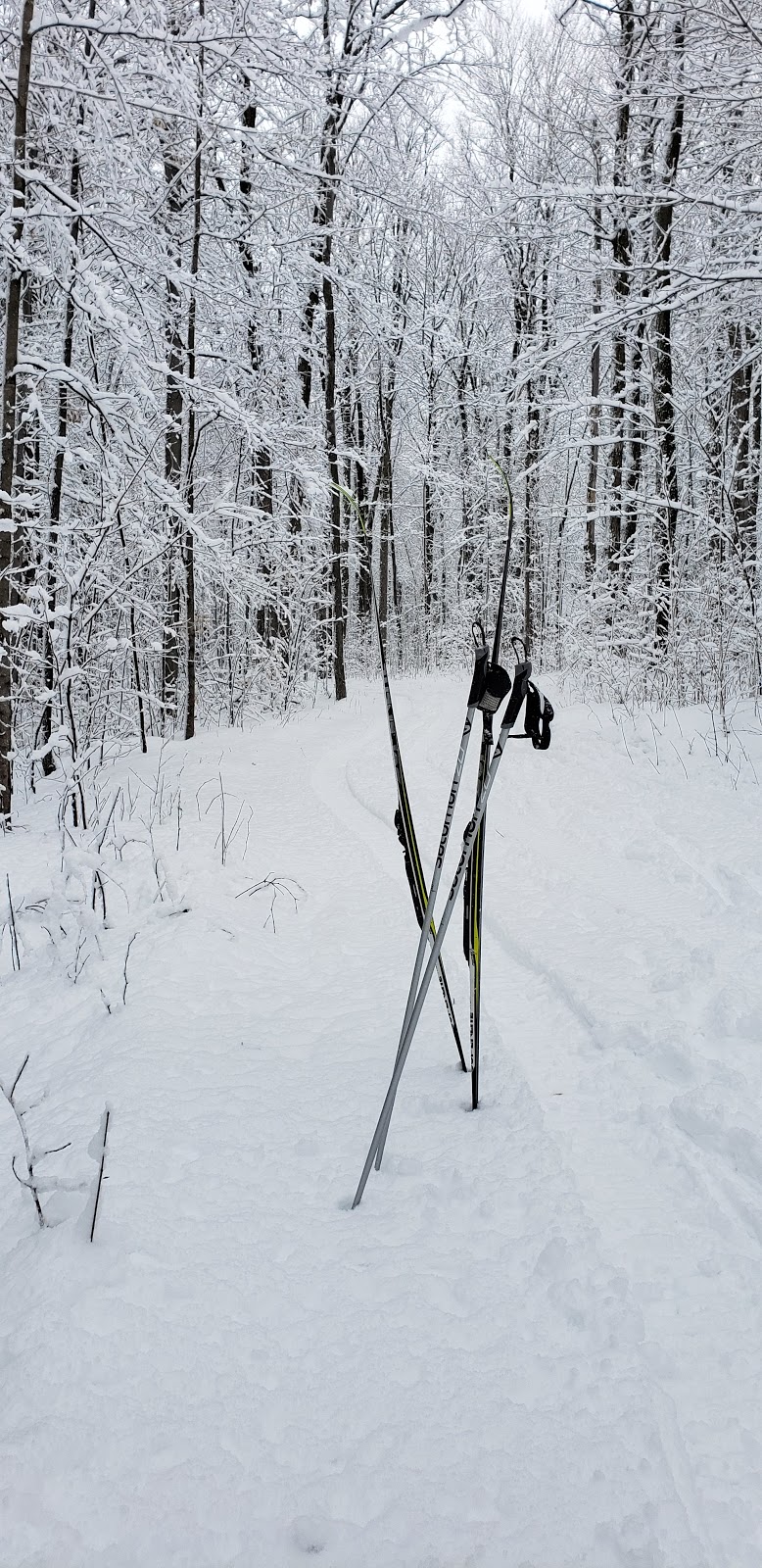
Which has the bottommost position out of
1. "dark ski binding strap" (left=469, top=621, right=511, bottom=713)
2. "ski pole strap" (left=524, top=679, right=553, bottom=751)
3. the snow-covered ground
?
the snow-covered ground

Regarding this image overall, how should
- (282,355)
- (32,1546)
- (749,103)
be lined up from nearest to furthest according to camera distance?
(32,1546), (749,103), (282,355)

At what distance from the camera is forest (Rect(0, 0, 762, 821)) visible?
569 cm

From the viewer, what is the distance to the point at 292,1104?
2402mm

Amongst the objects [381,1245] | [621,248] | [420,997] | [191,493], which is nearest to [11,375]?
[191,493]

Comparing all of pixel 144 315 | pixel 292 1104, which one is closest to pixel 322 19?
pixel 144 315

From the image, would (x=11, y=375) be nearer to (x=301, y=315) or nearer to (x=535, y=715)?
(x=535, y=715)

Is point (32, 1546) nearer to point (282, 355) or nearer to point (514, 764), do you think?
point (514, 764)

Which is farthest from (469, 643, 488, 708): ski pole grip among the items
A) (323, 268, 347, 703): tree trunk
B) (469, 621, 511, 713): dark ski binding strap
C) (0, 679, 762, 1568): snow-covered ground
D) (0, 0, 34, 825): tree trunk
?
(323, 268, 347, 703): tree trunk

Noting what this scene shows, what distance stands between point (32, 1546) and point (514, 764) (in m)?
6.31

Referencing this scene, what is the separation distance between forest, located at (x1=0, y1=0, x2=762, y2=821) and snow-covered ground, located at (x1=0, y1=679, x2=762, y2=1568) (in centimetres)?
147

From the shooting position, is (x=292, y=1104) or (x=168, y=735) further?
(x=168, y=735)

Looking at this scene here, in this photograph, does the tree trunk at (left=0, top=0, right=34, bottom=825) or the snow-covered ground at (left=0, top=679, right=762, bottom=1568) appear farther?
the tree trunk at (left=0, top=0, right=34, bottom=825)

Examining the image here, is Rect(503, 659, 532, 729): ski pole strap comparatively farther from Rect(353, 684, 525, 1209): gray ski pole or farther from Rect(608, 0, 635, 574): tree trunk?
Rect(608, 0, 635, 574): tree trunk

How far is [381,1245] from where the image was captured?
1.82 metres
